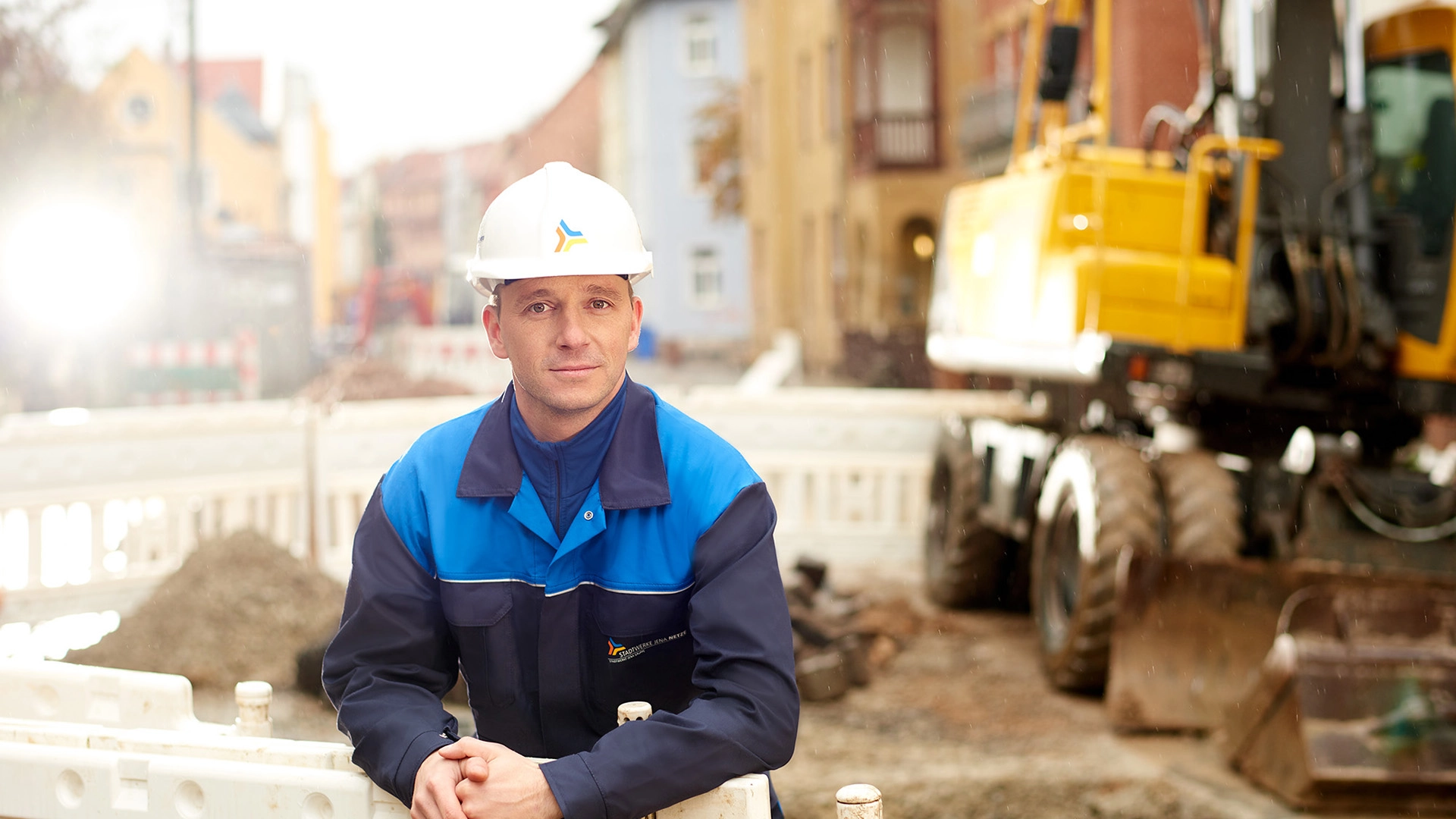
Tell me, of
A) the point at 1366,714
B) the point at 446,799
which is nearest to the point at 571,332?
the point at 446,799

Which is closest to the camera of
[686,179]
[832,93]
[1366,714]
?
[1366,714]

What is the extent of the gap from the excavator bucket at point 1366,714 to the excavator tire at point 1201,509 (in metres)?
0.77

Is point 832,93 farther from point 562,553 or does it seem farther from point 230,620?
point 562,553

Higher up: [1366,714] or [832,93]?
[832,93]

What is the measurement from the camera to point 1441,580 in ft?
22.6

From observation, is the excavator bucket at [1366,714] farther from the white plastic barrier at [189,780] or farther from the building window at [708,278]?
the building window at [708,278]

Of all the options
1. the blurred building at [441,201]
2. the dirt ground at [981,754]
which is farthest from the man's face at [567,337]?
the blurred building at [441,201]

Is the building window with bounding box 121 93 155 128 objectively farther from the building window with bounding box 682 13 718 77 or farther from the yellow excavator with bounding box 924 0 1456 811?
the yellow excavator with bounding box 924 0 1456 811

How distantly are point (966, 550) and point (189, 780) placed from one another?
8518mm

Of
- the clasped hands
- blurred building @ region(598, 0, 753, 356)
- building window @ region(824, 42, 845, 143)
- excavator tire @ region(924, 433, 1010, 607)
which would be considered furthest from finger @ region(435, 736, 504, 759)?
blurred building @ region(598, 0, 753, 356)

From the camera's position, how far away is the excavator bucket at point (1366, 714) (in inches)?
239

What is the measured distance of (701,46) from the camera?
49.0 metres

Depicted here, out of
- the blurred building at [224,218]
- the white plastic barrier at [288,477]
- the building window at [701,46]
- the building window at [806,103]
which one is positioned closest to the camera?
the white plastic barrier at [288,477]

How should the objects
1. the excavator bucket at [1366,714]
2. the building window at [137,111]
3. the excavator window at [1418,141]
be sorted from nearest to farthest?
1. the excavator bucket at [1366,714]
2. the excavator window at [1418,141]
3. the building window at [137,111]
